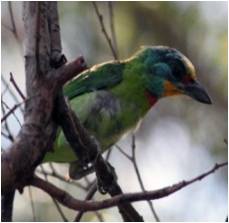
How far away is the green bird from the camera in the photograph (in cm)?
367

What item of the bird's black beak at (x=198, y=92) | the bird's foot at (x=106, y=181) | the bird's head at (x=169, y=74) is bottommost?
the bird's foot at (x=106, y=181)

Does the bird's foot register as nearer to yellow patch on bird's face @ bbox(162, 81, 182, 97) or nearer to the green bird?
the green bird

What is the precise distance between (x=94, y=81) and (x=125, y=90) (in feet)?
0.50

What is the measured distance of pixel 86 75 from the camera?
394 cm

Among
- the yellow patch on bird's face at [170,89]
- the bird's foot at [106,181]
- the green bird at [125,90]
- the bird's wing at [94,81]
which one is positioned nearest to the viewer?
the bird's foot at [106,181]

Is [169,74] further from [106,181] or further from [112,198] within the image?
[112,198]

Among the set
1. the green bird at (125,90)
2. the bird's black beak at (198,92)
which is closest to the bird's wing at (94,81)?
the green bird at (125,90)

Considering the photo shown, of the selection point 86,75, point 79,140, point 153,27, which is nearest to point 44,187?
point 79,140

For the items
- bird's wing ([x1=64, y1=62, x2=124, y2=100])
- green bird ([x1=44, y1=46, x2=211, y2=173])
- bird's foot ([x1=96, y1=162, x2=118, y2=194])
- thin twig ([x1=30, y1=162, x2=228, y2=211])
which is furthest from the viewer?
bird's wing ([x1=64, y1=62, x2=124, y2=100])

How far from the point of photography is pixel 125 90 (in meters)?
3.88

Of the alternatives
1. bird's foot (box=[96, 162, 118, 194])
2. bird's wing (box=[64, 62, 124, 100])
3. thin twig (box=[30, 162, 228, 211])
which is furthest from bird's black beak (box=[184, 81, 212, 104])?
thin twig (box=[30, 162, 228, 211])

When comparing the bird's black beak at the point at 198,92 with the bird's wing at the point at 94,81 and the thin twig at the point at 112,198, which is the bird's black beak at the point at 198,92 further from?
the thin twig at the point at 112,198

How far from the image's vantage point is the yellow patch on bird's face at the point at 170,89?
13.0ft

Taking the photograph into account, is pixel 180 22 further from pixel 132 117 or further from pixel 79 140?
pixel 79 140
